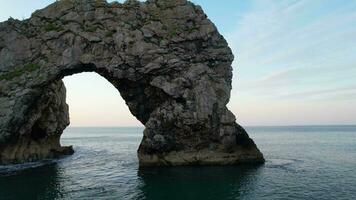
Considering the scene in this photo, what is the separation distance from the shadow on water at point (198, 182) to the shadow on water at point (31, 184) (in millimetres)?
9729

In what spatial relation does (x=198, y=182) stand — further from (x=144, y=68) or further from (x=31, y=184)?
(x=144, y=68)

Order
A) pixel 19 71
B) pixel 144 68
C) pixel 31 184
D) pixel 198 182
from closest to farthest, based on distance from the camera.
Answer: pixel 31 184, pixel 198 182, pixel 144 68, pixel 19 71

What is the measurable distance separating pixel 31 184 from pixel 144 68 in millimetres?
22018

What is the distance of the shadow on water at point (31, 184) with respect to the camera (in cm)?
3581

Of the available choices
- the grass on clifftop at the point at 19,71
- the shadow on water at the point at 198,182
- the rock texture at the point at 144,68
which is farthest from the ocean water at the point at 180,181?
the grass on clifftop at the point at 19,71

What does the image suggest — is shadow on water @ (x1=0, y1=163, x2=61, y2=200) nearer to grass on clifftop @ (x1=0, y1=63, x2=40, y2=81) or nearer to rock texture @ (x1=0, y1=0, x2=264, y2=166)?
rock texture @ (x1=0, y1=0, x2=264, y2=166)

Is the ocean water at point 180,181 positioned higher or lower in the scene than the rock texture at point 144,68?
lower

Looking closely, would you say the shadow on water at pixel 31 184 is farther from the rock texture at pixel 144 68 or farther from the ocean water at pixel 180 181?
the rock texture at pixel 144 68

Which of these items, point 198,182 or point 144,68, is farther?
point 144,68

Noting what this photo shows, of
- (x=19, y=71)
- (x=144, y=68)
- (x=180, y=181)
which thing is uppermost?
(x=144, y=68)

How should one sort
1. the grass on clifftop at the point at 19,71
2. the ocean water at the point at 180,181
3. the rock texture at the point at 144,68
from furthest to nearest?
the grass on clifftop at the point at 19,71 → the rock texture at the point at 144,68 → the ocean water at the point at 180,181

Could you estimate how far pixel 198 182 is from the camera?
41.0 m

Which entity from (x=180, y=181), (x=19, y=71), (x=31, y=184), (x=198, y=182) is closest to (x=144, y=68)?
(x=180, y=181)

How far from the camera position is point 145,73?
Answer: 52.9 metres
